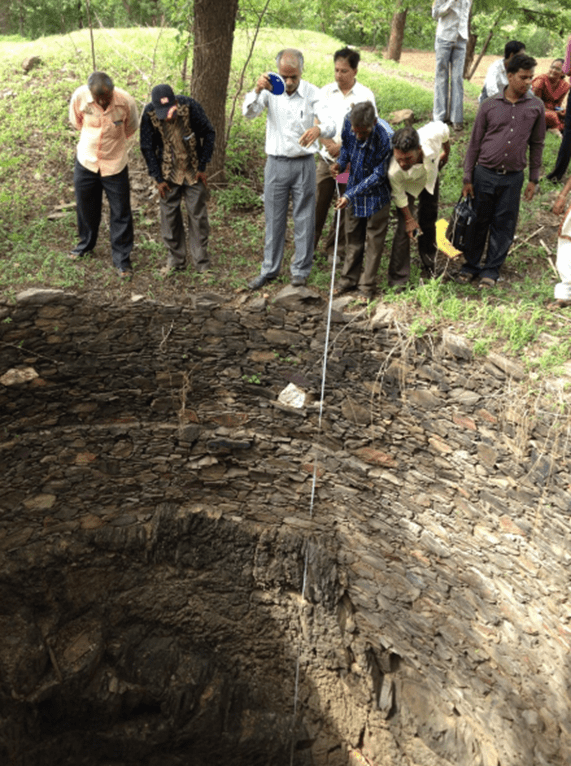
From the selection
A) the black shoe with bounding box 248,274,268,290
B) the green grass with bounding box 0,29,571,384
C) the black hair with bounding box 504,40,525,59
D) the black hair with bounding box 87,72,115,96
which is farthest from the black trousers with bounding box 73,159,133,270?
the black hair with bounding box 504,40,525,59

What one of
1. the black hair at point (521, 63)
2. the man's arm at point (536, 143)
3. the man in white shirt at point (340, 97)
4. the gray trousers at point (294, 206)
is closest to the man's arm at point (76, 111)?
the gray trousers at point (294, 206)

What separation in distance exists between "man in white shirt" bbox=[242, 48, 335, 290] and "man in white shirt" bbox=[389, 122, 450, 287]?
70 cm

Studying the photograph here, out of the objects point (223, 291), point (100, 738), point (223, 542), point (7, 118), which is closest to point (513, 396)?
point (223, 291)

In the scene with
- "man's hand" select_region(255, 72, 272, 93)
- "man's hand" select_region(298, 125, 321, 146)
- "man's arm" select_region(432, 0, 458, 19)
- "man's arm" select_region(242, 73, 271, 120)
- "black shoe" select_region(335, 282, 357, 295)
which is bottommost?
"black shoe" select_region(335, 282, 357, 295)

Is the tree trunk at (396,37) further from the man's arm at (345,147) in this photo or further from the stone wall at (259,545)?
the stone wall at (259,545)

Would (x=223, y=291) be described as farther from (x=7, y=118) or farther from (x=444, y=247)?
(x=7, y=118)

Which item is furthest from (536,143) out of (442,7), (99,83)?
(99,83)

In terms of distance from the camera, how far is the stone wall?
17.2ft

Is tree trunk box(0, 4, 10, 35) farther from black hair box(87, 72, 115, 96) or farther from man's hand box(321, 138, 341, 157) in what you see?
man's hand box(321, 138, 341, 157)

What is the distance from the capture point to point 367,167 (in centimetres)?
506

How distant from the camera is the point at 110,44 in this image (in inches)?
365

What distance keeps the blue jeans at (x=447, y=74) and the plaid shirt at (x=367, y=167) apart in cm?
276

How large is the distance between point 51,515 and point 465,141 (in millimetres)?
6401

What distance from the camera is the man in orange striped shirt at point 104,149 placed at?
5404 mm
